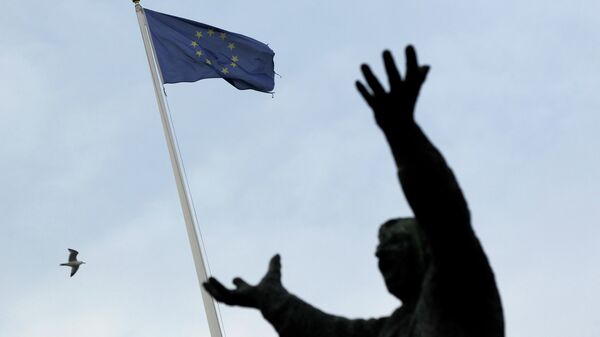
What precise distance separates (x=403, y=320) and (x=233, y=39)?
1452 cm

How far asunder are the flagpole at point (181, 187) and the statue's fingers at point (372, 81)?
34.4ft

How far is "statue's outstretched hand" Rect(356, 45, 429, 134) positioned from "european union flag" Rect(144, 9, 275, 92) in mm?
13915

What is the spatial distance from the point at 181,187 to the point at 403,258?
39.6 feet

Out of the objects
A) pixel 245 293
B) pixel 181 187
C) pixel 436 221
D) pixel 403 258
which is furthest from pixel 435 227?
pixel 181 187

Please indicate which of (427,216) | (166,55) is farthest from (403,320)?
(166,55)

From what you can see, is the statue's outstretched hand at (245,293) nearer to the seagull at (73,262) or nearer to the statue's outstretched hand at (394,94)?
the statue's outstretched hand at (394,94)

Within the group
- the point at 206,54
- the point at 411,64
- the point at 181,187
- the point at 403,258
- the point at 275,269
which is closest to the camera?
the point at 411,64

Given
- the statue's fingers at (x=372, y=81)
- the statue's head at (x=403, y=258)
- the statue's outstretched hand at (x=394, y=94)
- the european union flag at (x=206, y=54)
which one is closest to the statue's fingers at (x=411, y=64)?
the statue's outstretched hand at (x=394, y=94)

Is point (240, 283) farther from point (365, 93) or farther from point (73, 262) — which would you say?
point (73, 262)

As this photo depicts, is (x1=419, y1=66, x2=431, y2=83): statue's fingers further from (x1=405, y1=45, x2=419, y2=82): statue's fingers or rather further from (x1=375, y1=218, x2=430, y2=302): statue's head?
(x1=375, y1=218, x2=430, y2=302): statue's head

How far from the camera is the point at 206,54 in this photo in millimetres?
18094

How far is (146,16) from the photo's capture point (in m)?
18.2

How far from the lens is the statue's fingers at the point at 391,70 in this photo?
3715mm

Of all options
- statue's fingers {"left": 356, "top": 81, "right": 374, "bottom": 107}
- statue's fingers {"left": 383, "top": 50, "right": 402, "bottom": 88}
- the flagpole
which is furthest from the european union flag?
statue's fingers {"left": 383, "top": 50, "right": 402, "bottom": 88}
